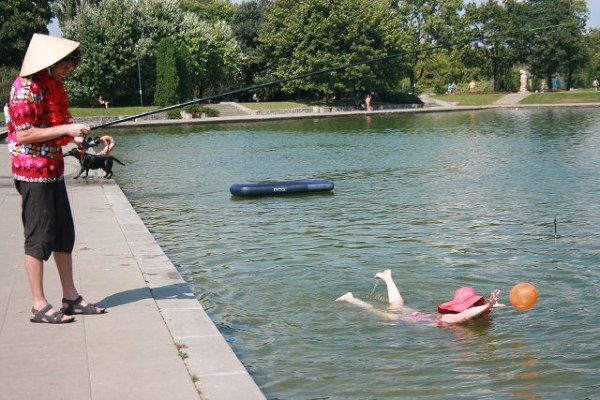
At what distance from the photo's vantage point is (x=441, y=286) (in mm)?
9992

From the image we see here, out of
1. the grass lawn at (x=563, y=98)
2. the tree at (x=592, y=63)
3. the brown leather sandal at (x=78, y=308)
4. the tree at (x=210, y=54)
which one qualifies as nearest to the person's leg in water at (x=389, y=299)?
the brown leather sandal at (x=78, y=308)

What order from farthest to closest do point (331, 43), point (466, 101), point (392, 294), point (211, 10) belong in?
point (211, 10)
point (466, 101)
point (331, 43)
point (392, 294)

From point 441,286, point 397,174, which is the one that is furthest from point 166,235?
point 397,174

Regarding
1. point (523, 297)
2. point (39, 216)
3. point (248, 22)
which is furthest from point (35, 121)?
point (248, 22)

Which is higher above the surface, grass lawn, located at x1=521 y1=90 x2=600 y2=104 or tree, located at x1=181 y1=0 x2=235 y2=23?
tree, located at x1=181 y1=0 x2=235 y2=23

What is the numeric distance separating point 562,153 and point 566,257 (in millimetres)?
15373

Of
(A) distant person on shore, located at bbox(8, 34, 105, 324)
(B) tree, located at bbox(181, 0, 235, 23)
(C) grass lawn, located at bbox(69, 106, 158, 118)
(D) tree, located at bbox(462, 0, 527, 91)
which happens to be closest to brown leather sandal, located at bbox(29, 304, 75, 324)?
(A) distant person on shore, located at bbox(8, 34, 105, 324)

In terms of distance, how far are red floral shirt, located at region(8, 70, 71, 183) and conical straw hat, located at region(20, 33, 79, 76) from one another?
0.26 feet

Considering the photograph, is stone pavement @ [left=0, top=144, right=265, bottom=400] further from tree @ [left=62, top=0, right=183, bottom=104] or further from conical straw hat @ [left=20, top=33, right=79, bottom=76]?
tree @ [left=62, top=0, right=183, bottom=104]

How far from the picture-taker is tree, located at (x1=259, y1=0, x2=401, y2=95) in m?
64.4

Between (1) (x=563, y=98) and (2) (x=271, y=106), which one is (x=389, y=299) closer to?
(2) (x=271, y=106)

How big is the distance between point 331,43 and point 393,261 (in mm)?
54850

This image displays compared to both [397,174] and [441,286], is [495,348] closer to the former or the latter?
[441,286]

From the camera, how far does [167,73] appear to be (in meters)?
58.2
